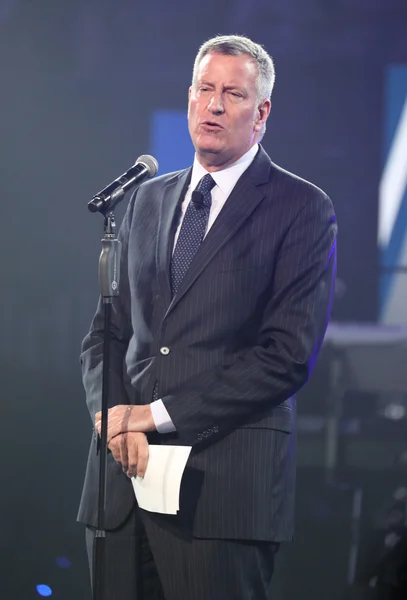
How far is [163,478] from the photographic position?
1.76 meters

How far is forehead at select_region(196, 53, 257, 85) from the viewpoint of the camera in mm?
1943

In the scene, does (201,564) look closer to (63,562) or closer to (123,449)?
(123,449)

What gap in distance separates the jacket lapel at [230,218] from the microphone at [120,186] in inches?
7.6

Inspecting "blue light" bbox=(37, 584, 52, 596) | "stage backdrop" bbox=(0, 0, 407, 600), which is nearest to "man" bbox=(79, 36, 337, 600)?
"stage backdrop" bbox=(0, 0, 407, 600)

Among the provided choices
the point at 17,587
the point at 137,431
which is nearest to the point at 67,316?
the point at 17,587

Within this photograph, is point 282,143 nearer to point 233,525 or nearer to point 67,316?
point 67,316

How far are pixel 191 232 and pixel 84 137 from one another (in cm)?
162

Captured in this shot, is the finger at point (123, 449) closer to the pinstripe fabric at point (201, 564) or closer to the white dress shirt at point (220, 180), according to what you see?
the pinstripe fabric at point (201, 564)

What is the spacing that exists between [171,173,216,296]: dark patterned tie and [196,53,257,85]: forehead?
0.23 metres

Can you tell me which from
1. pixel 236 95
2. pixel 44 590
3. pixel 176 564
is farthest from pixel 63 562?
pixel 236 95

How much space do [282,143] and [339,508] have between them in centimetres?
152

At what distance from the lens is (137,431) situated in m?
1.80

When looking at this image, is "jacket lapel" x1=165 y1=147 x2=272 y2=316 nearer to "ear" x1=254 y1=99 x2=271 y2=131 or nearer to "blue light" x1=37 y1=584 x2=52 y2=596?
"ear" x1=254 y1=99 x2=271 y2=131

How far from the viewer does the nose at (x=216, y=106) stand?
192cm
